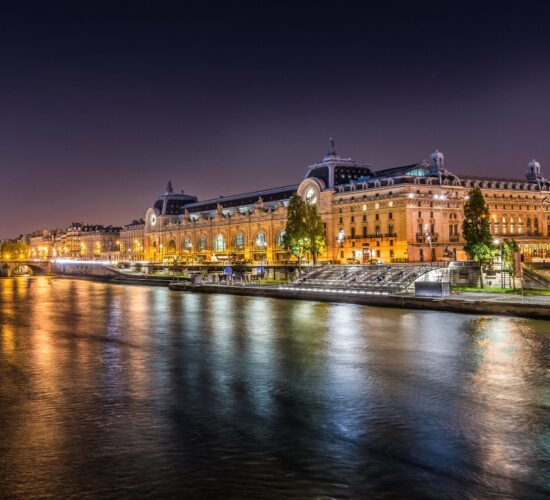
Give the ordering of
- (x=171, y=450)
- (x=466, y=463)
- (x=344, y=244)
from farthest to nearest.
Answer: (x=344, y=244), (x=171, y=450), (x=466, y=463)

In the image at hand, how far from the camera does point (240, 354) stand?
28.7 meters

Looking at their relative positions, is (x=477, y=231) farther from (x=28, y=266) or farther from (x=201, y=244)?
(x=28, y=266)

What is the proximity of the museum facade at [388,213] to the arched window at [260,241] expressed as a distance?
22cm

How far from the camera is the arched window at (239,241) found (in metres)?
144

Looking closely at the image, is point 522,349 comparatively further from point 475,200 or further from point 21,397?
point 475,200

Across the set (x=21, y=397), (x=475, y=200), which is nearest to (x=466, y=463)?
(x=21, y=397)

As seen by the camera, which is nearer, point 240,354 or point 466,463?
point 466,463

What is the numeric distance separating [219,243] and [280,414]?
447ft

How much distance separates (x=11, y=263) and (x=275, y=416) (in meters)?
171

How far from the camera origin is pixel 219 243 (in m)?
153

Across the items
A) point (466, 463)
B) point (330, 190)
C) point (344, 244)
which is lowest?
point (466, 463)

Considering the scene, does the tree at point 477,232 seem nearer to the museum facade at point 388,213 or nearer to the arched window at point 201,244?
the museum facade at point 388,213

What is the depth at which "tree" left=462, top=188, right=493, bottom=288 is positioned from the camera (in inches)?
2478

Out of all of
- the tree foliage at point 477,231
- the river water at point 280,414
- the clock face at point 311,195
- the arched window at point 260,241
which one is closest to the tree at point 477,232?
the tree foliage at point 477,231
